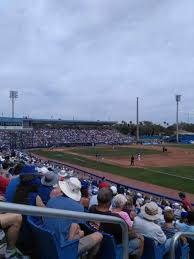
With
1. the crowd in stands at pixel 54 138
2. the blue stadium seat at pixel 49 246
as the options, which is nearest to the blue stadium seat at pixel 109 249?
the blue stadium seat at pixel 49 246

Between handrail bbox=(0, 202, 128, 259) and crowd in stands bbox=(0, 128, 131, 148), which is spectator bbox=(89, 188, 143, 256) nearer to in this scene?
handrail bbox=(0, 202, 128, 259)

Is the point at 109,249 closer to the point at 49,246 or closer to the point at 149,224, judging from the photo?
the point at 49,246

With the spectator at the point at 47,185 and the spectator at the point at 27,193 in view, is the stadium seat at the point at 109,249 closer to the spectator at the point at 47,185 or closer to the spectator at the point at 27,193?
the spectator at the point at 27,193

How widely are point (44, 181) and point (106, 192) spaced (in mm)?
2166

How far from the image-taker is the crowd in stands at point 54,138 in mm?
76000

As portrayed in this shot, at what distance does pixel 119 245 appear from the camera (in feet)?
13.9

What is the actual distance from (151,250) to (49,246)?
159 centimetres

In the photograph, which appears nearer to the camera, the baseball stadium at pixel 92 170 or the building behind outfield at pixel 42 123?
the baseball stadium at pixel 92 170

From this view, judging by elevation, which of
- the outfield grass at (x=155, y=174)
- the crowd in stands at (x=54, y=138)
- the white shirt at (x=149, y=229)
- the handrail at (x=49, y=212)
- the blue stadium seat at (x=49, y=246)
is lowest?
the outfield grass at (x=155, y=174)

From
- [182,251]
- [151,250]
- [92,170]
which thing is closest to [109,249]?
[151,250]

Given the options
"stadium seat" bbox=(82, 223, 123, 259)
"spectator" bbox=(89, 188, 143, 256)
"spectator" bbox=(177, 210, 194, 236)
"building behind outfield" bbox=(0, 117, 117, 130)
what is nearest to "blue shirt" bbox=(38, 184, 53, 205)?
"spectator" bbox=(89, 188, 143, 256)

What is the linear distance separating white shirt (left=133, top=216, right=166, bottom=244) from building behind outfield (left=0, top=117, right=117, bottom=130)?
90055 mm

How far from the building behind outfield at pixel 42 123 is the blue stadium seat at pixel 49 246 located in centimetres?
9089

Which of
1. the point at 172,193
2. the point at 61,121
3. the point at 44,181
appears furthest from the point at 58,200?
the point at 61,121
